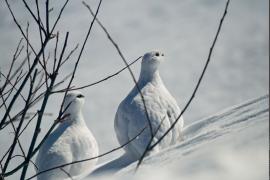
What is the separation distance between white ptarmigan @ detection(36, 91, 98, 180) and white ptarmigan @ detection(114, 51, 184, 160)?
577mm

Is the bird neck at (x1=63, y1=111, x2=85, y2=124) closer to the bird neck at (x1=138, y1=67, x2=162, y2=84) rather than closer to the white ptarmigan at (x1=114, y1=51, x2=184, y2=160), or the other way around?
the white ptarmigan at (x1=114, y1=51, x2=184, y2=160)

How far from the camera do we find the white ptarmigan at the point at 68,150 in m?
5.55

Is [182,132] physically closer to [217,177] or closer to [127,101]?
[127,101]

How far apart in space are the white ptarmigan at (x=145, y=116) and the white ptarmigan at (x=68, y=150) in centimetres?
58

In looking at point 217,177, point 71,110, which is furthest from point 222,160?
point 71,110

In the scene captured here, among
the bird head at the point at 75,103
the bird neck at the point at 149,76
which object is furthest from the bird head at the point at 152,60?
the bird head at the point at 75,103

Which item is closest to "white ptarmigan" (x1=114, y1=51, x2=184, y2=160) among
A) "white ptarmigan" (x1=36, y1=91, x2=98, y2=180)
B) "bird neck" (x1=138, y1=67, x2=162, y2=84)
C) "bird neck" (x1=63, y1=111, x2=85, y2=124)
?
"bird neck" (x1=138, y1=67, x2=162, y2=84)

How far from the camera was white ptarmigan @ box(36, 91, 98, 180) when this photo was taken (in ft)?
18.2

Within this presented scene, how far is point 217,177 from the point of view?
1.45 metres

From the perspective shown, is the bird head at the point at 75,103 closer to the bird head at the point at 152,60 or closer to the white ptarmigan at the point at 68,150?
the white ptarmigan at the point at 68,150

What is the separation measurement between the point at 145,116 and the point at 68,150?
1079 millimetres

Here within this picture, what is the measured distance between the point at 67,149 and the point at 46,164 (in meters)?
0.28

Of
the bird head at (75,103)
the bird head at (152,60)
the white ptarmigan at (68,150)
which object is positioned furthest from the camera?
the bird head at (75,103)

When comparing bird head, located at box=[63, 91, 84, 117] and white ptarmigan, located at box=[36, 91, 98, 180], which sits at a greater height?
bird head, located at box=[63, 91, 84, 117]
